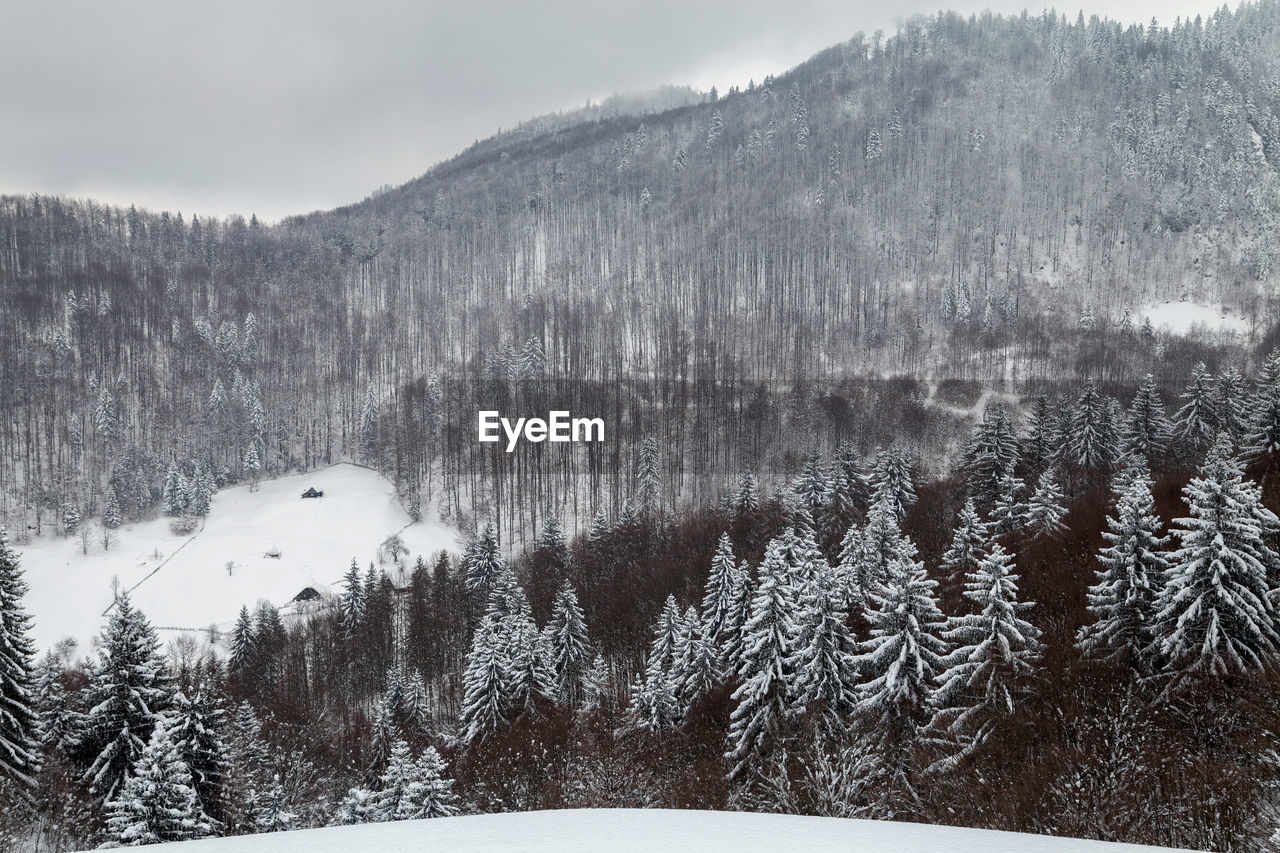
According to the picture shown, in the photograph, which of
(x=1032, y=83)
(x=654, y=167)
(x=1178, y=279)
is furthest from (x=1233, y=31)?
(x=654, y=167)

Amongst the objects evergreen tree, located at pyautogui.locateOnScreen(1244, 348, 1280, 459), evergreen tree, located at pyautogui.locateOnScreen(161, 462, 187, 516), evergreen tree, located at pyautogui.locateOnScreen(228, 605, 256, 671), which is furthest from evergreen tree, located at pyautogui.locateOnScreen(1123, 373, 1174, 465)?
evergreen tree, located at pyautogui.locateOnScreen(161, 462, 187, 516)

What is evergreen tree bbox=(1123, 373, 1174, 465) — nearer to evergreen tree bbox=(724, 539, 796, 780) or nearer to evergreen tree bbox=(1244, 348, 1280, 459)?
evergreen tree bbox=(1244, 348, 1280, 459)

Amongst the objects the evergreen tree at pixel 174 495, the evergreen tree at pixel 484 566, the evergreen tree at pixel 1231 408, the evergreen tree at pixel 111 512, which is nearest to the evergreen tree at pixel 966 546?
the evergreen tree at pixel 1231 408

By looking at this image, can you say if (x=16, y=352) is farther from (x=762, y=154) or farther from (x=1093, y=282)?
(x=1093, y=282)

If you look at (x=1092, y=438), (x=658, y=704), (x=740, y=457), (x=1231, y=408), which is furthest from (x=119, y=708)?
(x=740, y=457)

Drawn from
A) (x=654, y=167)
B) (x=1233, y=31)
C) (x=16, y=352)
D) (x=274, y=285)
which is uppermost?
(x=1233, y=31)

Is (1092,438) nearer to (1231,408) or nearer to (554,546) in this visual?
(1231,408)

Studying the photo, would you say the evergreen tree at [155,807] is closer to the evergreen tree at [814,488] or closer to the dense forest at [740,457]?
the dense forest at [740,457]
